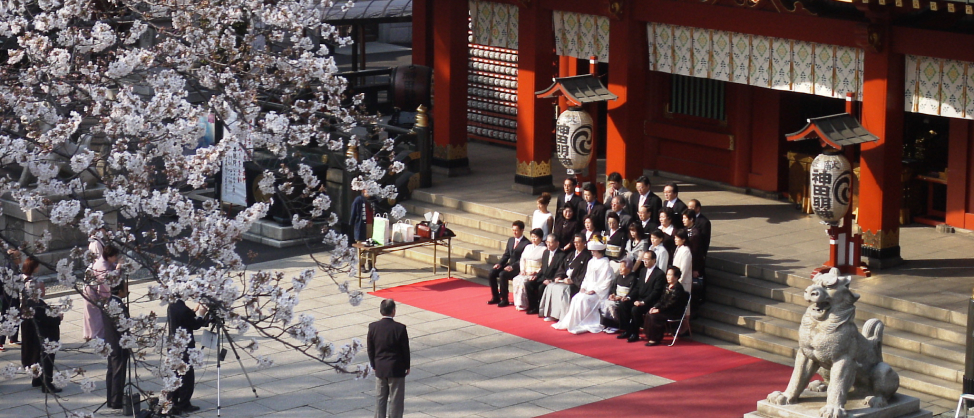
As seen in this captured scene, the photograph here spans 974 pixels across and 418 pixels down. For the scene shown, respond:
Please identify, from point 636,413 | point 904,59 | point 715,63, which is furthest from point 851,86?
point 636,413

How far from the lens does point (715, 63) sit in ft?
60.7

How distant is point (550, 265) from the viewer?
16812 mm

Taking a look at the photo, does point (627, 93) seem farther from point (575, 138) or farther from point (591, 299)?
point (591, 299)

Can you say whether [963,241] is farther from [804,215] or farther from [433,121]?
[433,121]

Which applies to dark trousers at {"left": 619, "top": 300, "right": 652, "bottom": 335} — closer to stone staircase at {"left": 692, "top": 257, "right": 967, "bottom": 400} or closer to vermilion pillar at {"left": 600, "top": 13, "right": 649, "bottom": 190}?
stone staircase at {"left": 692, "top": 257, "right": 967, "bottom": 400}

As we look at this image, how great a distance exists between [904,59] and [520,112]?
6.76 metres

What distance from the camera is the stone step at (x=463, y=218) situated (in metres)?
19.6

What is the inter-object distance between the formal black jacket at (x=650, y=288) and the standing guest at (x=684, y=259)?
0.83 ft

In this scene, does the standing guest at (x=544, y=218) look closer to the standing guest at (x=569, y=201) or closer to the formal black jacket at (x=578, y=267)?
the standing guest at (x=569, y=201)

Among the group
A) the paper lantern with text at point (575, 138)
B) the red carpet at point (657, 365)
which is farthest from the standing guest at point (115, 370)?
the paper lantern with text at point (575, 138)

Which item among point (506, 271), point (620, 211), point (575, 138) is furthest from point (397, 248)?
point (620, 211)

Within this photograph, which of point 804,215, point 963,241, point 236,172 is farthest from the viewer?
point 236,172

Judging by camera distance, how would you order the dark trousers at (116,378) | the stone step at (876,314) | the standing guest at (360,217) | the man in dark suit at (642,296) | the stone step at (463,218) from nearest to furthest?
the dark trousers at (116,378) < the stone step at (876,314) < the man in dark suit at (642,296) < the standing guest at (360,217) < the stone step at (463,218)

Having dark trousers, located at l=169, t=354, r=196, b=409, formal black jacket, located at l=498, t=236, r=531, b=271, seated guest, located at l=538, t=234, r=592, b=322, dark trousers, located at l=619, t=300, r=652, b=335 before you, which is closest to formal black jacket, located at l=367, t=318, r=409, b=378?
dark trousers, located at l=169, t=354, r=196, b=409
